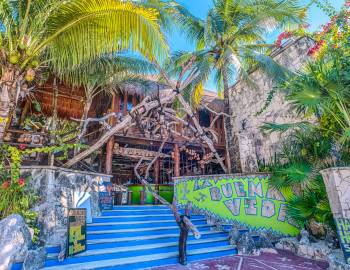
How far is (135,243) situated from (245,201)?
12.3 ft

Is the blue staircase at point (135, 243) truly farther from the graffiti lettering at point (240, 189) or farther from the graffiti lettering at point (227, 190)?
the graffiti lettering at point (240, 189)

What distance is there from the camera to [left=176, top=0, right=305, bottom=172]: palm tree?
8125 mm

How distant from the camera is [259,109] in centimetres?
1057

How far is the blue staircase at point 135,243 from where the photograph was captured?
434cm

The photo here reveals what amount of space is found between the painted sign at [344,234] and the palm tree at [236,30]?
3.77 m

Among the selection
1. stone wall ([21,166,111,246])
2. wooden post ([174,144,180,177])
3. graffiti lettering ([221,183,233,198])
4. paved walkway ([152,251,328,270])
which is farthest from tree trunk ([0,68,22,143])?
wooden post ([174,144,180,177])

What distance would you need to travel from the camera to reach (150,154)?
11359mm

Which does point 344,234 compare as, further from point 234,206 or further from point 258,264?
point 234,206

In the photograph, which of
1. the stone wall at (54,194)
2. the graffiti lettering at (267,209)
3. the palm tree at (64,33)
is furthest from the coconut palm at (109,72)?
the graffiti lettering at (267,209)

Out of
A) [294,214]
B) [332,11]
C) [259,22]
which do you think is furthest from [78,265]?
[259,22]

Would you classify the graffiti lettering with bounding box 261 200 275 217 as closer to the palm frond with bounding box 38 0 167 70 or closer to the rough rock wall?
the rough rock wall

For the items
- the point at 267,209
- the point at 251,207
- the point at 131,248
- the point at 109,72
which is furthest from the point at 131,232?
the point at 109,72

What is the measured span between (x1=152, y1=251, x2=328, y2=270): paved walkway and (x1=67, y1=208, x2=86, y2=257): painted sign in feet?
5.37

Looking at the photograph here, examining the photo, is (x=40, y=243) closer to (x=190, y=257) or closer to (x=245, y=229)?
(x=190, y=257)
